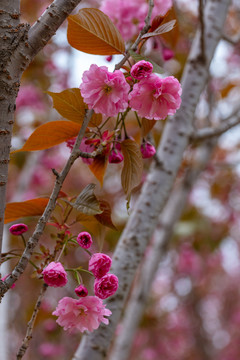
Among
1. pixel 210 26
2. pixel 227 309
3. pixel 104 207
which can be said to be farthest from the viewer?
pixel 227 309

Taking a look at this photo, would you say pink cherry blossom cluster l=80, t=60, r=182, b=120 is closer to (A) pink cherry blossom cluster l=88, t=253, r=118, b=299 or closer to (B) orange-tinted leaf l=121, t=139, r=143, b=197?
(B) orange-tinted leaf l=121, t=139, r=143, b=197

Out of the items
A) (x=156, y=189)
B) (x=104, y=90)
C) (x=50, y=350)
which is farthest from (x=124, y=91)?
(x=50, y=350)

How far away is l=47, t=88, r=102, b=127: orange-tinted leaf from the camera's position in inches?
28.6

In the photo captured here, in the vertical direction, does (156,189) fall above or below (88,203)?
above

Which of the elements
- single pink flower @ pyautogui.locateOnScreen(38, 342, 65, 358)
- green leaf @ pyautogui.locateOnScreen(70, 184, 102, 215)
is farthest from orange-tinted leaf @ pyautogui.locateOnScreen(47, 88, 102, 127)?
single pink flower @ pyautogui.locateOnScreen(38, 342, 65, 358)

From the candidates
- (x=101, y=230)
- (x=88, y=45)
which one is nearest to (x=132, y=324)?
(x=101, y=230)

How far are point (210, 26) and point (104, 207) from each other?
3.69 ft

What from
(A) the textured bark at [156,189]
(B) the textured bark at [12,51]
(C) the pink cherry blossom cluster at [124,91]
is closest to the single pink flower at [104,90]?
(C) the pink cherry blossom cluster at [124,91]

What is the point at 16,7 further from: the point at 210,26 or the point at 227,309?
the point at 227,309

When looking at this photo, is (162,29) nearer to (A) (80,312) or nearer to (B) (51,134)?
(B) (51,134)

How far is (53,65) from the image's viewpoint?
3.30 meters

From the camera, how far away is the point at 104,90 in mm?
668

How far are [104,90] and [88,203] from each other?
0.69ft

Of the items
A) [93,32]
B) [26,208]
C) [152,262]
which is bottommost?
[26,208]
